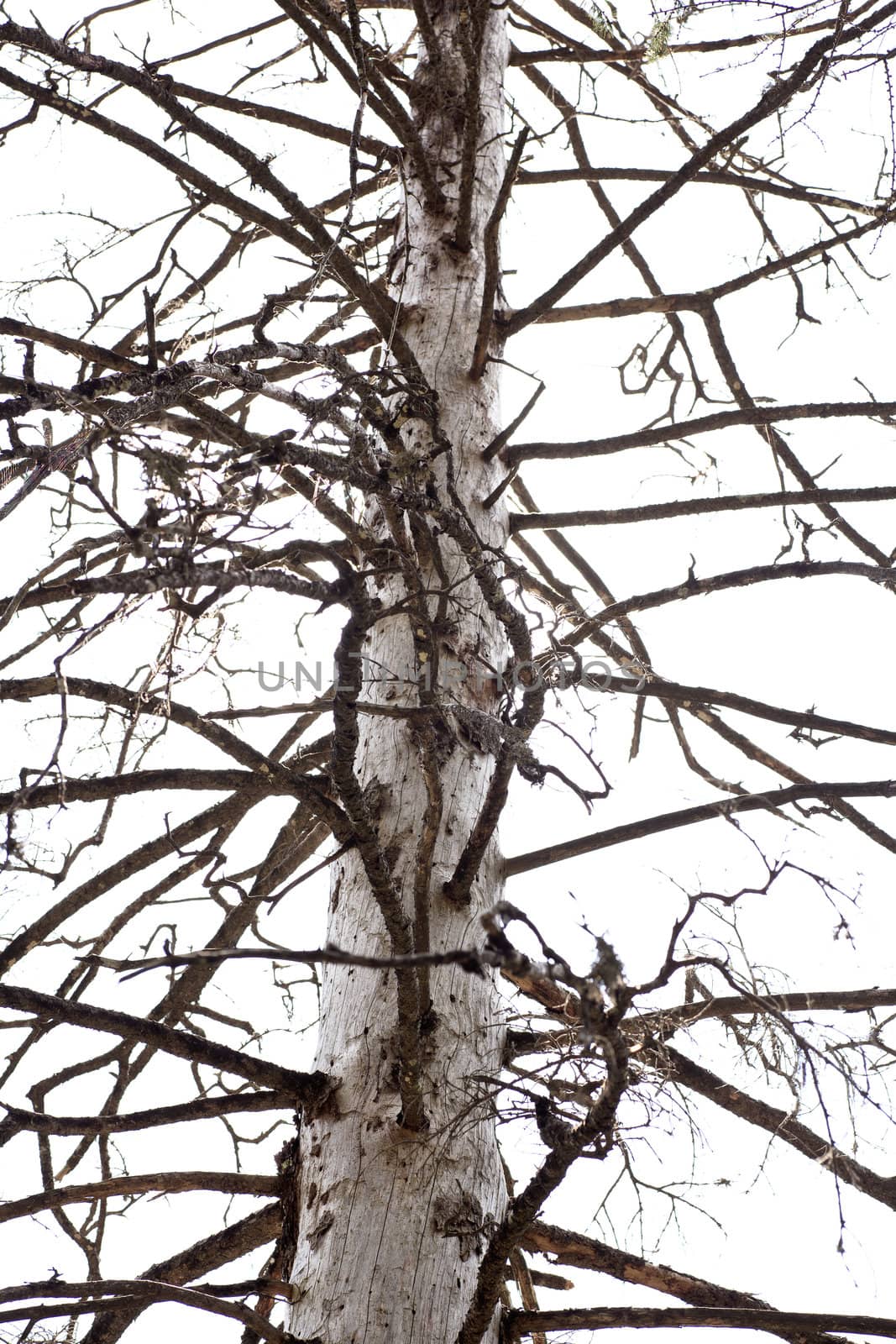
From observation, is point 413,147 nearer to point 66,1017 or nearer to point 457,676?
point 457,676

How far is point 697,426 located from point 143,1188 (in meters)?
2.05

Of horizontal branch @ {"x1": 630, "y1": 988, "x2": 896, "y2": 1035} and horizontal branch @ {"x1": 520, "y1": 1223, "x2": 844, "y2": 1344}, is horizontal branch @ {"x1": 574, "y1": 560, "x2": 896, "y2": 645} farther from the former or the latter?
horizontal branch @ {"x1": 520, "y1": 1223, "x2": 844, "y2": 1344}

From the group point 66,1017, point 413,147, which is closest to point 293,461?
point 66,1017

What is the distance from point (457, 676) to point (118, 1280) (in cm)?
124

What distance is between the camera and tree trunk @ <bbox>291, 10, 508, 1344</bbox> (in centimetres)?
160

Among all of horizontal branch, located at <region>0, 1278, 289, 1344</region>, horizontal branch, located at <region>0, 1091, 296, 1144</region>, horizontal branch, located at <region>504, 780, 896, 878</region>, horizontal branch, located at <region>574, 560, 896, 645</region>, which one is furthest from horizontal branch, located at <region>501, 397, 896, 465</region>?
horizontal branch, located at <region>0, 1278, 289, 1344</region>

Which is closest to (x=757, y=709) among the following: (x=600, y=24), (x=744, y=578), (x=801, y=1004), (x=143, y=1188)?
(x=744, y=578)

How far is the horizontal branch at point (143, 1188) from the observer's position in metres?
1.77

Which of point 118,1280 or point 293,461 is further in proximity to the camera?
point 118,1280

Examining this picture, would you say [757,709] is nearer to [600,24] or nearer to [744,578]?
[744,578]

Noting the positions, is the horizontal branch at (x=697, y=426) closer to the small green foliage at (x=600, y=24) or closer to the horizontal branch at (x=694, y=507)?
the horizontal branch at (x=694, y=507)

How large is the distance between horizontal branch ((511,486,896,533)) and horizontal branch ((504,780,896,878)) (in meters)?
0.71

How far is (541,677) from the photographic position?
1.72 metres

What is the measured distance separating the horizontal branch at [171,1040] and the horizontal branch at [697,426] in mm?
1618
